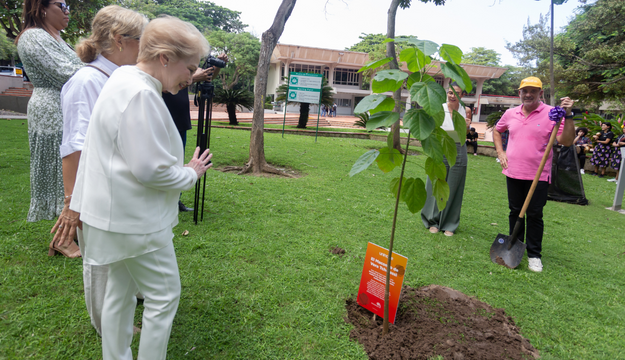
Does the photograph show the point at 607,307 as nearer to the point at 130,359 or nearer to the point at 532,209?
the point at 532,209

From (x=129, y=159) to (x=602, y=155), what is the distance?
45.8ft

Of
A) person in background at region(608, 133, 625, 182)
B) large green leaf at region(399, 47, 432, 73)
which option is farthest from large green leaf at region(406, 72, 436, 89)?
person in background at region(608, 133, 625, 182)

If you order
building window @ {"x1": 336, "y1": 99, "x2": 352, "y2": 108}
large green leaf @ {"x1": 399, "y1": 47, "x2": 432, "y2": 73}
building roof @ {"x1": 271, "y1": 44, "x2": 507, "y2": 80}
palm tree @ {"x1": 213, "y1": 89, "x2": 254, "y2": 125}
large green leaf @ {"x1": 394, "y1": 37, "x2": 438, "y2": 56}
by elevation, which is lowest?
large green leaf @ {"x1": 399, "y1": 47, "x2": 432, "y2": 73}

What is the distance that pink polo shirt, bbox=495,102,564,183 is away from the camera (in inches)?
140

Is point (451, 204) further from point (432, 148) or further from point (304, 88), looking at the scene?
point (304, 88)

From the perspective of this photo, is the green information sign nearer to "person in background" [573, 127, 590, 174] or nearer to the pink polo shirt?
"person in background" [573, 127, 590, 174]

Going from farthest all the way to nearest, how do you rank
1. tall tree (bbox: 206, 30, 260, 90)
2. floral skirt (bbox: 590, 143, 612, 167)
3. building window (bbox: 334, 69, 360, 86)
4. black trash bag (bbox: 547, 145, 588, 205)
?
building window (bbox: 334, 69, 360, 86)
tall tree (bbox: 206, 30, 260, 90)
floral skirt (bbox: 590, 143, 612, 167)
black trash bag (bbox: 547, 145, 588, 205)

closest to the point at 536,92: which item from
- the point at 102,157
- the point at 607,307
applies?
the point at 607,307

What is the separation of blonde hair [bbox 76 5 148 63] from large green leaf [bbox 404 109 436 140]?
1566 mm

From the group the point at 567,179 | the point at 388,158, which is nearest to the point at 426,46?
the point at 388,158

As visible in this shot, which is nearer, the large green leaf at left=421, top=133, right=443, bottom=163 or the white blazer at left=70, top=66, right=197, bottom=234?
the white blazer at left=70, top=66, right=197, bottom=234

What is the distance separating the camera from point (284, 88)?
18359 mm

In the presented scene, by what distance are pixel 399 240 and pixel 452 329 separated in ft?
5.53

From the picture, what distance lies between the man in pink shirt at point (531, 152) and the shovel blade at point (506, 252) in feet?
0.51
